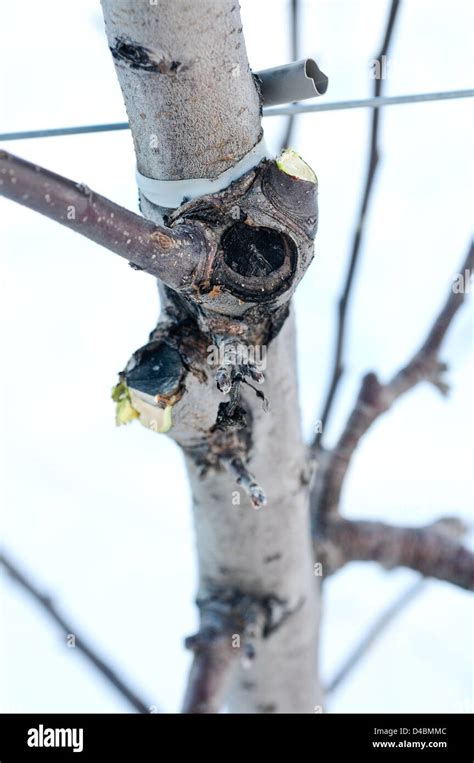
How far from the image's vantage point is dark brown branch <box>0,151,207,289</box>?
0.28 meters

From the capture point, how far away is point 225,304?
15.6 inches

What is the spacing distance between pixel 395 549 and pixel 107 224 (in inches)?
19.9

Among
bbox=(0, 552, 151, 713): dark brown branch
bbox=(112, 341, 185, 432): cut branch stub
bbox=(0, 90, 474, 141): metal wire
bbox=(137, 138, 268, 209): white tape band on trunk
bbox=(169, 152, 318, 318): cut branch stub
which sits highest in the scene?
bbox=(0, 90, 474, 141): metal wire

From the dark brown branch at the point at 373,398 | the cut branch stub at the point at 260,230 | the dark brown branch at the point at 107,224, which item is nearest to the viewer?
the dark brown branch at the point at 107,224

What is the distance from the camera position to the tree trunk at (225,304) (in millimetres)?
353

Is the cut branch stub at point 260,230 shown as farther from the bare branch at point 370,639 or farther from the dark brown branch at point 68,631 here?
the bare branch at point 370,639

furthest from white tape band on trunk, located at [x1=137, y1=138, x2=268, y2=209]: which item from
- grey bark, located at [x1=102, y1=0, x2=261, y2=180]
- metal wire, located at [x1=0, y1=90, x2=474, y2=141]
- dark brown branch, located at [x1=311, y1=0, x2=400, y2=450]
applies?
dark brown branch, located at [x1=311, y1=0, x2=400, y2=450]

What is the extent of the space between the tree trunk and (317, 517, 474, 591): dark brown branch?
0.13 m

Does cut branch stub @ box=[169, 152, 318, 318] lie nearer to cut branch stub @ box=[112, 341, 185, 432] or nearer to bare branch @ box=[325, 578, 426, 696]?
cut branch stub @ box=[112, 341, 185, 432]

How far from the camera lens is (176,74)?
35 centimetres

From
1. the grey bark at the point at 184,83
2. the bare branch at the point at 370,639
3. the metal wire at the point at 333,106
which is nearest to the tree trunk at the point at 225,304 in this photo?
the grey bark at the point at 184,83

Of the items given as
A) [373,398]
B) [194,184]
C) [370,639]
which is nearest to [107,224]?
[194,184]

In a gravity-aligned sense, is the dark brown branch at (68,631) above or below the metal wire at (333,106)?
below
